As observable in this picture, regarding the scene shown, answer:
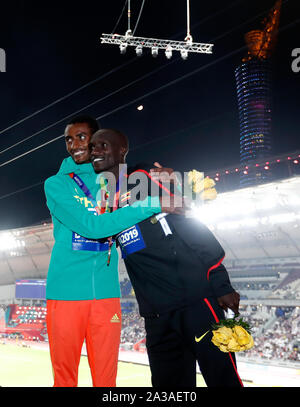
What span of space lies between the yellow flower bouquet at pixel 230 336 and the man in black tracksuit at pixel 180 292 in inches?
3.8

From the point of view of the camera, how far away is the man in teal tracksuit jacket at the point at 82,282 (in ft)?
9.14

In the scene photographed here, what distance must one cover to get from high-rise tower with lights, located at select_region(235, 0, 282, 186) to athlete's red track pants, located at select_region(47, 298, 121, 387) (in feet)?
403

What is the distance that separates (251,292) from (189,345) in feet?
85.1

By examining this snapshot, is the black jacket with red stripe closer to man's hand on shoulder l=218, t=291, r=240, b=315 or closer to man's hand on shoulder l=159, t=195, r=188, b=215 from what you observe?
man's hand on shoulder l=218, t=291, r=240, b=315

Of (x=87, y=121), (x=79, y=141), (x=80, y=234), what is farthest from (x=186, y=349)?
(x=87, y=121)

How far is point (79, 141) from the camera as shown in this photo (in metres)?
3.24

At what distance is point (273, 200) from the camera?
22.7 metres

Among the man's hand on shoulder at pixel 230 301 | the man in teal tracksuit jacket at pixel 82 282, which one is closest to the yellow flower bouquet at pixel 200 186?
the man in teal tracksuit jacket at pixel 82 282

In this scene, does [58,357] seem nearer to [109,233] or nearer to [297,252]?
[109,233]

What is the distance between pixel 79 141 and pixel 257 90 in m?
131

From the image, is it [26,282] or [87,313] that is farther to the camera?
[26,282]

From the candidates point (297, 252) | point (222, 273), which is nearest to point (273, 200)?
point (297, 252)

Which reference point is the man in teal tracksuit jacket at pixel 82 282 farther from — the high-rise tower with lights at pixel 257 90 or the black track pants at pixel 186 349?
the high-rise tower with lights at pixel 257 90

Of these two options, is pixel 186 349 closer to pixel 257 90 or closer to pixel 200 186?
pixel 200 186
